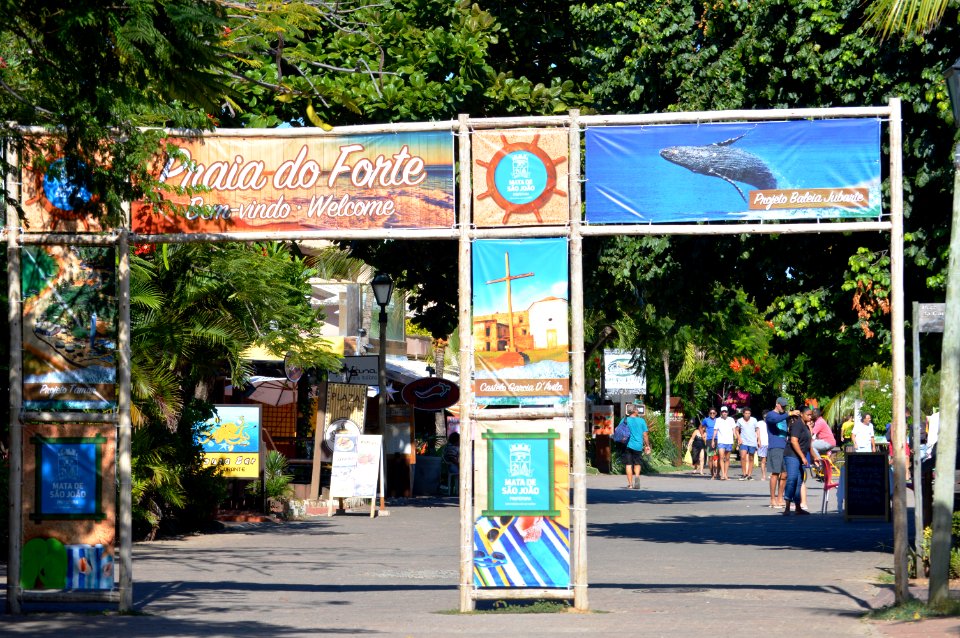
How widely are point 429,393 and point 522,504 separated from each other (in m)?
17.5

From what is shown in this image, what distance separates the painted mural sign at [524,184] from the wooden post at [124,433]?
9.94 ft

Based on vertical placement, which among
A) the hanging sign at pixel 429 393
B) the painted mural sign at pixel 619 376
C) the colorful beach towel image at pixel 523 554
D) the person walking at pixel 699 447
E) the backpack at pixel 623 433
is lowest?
the person walking at pixel 699 447

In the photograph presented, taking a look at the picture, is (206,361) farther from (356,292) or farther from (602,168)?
(356,292)

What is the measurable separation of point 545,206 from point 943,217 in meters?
5.70

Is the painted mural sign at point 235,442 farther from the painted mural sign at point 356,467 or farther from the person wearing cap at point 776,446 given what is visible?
the person wearing cap at point 776,446

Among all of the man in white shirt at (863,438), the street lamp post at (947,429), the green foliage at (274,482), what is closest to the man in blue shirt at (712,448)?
the man in white shirt at (863,438)

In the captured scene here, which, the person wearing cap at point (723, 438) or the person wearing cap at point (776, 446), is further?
the person wearing cap at point (723, 438)

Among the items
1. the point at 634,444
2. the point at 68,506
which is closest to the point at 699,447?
the point at 634,444

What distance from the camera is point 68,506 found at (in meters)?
12.4

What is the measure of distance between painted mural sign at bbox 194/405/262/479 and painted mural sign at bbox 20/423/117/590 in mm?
9324

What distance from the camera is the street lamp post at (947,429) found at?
11.5m

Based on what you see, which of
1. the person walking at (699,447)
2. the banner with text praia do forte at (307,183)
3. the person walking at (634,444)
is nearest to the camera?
the banner with text praia do forte at (307,183)

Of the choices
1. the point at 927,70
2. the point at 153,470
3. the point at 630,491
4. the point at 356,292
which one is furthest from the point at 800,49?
the point at 356,292

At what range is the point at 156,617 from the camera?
11.9 meters
